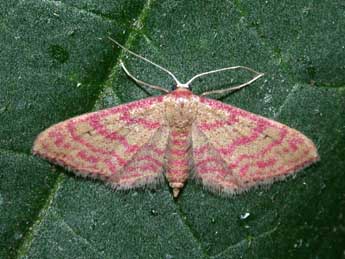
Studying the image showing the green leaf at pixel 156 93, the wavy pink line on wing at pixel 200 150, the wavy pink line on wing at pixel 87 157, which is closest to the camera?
the green leaf at pixel 156 93

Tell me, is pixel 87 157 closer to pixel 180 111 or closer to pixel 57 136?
pixel 57 136

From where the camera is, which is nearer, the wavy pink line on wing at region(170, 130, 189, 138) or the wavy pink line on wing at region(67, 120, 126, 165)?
the wavy pink line on wing at region(67, 120, 126, 165)

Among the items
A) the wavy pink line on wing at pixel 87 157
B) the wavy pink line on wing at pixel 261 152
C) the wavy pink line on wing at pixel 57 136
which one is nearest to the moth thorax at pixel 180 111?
the wavy pink line on wing at pixel 261 152

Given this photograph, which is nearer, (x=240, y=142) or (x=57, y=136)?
(x=57, y=136)

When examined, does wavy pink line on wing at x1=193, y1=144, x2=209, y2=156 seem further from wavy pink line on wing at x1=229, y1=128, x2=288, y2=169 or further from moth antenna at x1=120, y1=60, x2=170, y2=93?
moth antenna at x1=120, y1=60, x2=170, y2=93

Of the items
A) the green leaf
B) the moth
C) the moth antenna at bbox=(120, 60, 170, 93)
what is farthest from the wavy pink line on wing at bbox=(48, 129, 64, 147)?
the moth antenna at bbox=(120, 60, 170, 93)

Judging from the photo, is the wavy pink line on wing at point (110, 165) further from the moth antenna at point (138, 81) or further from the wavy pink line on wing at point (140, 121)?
the moth antenna at point (138, 81)

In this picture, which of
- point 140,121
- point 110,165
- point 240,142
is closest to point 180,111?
point 140,121

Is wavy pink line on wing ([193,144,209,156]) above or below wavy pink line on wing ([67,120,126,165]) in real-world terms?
above
